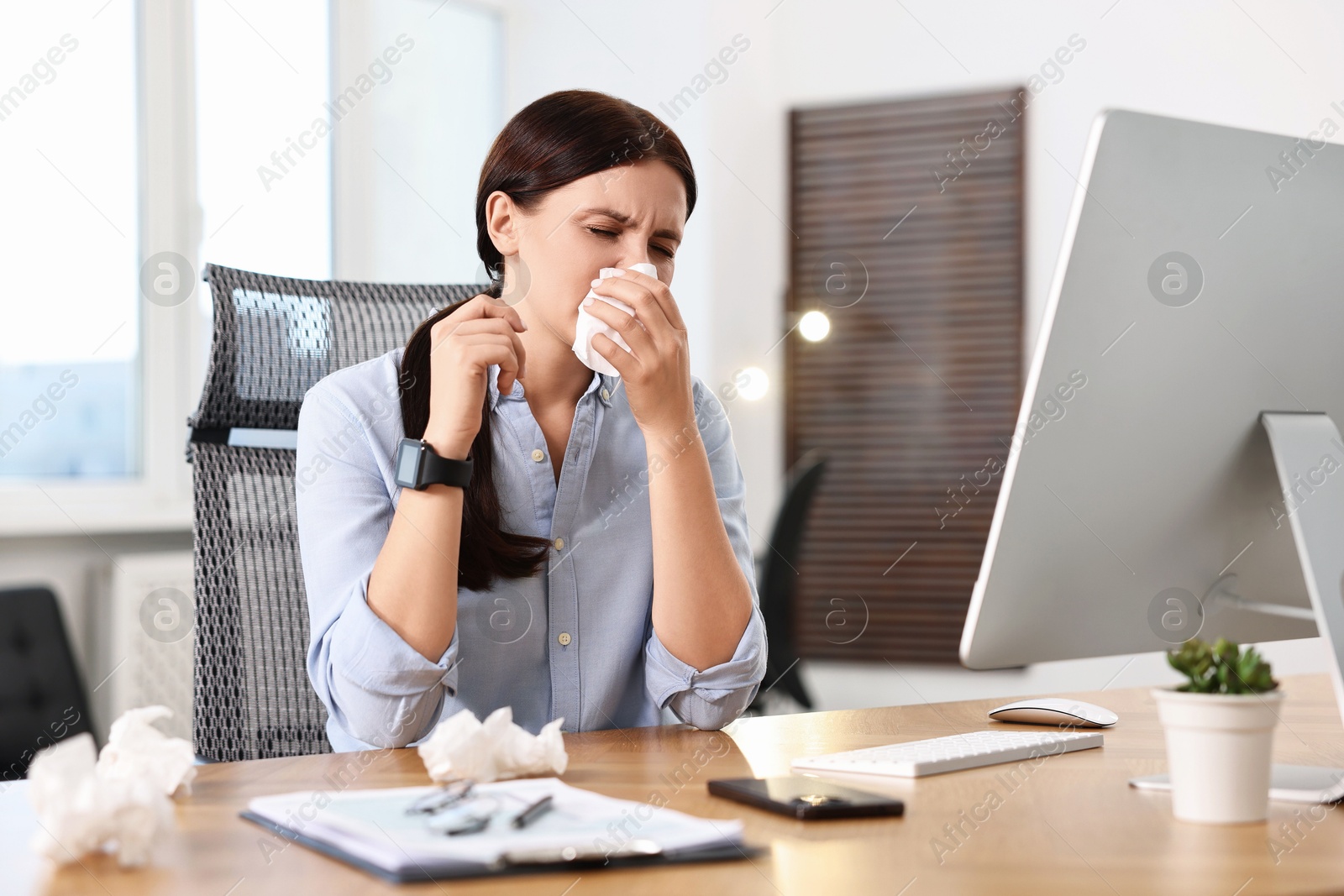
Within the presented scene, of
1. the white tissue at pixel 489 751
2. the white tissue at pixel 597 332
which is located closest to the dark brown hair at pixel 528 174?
the white tissue at pixel 597 332

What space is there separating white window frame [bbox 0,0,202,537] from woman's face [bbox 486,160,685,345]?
1823mm

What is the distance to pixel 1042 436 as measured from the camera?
802mm

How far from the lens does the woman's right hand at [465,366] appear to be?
112cm

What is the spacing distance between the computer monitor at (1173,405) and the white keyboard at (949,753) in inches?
4.3

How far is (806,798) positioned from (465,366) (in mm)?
535

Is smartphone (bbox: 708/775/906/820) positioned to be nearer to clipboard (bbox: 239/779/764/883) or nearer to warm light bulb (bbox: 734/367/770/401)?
clipboard (bbox: 239/779/764/883)

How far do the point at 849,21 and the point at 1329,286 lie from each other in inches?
126

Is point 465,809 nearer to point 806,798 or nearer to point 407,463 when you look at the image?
point 806,798

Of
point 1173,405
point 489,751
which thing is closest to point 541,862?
point 489,751

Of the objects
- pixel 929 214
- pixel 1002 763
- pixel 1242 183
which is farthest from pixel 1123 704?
→ pixel 929 214

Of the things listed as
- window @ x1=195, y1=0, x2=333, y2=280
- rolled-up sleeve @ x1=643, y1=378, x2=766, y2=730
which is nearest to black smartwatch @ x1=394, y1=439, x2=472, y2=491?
rolled-up sleeve @ x1=643, y1=378, x2=766, y2=730

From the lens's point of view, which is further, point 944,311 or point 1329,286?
point 944,311

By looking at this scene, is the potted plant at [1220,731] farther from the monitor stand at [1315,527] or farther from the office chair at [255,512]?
the office chair at [255,512]

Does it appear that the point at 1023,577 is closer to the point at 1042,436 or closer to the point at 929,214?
the point at 1042,436
